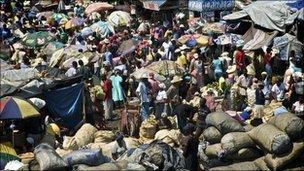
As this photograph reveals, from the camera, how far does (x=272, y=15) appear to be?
22.8 meters

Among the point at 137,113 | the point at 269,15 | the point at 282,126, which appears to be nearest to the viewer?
the point at 282,126

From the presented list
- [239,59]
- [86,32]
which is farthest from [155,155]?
[86,32]

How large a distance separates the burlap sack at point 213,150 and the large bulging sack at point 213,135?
11cm

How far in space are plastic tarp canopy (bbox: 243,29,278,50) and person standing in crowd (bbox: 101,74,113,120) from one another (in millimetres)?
A: 5947

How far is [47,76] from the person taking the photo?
17984 millimetres

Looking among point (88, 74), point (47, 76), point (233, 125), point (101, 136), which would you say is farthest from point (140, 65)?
point (233, 125)

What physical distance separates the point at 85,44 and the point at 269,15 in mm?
6567

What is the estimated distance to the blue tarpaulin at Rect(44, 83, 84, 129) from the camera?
16.5 m

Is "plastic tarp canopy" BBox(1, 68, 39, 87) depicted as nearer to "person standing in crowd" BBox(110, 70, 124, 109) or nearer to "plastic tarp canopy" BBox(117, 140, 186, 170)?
"person standing in crowd" BBox(110, 70, 124, 109)

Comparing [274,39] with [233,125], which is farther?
[274,39]

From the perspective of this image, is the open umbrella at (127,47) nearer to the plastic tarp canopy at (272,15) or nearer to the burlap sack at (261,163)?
the plastic tarp canopy at (272,15)

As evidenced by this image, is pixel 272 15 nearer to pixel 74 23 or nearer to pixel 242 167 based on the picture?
pixel 74 23

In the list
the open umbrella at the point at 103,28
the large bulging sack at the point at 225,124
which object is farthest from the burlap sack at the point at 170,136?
the open umbrella at the point at 103,28

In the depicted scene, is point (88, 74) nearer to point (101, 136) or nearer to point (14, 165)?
point (101, 136)
